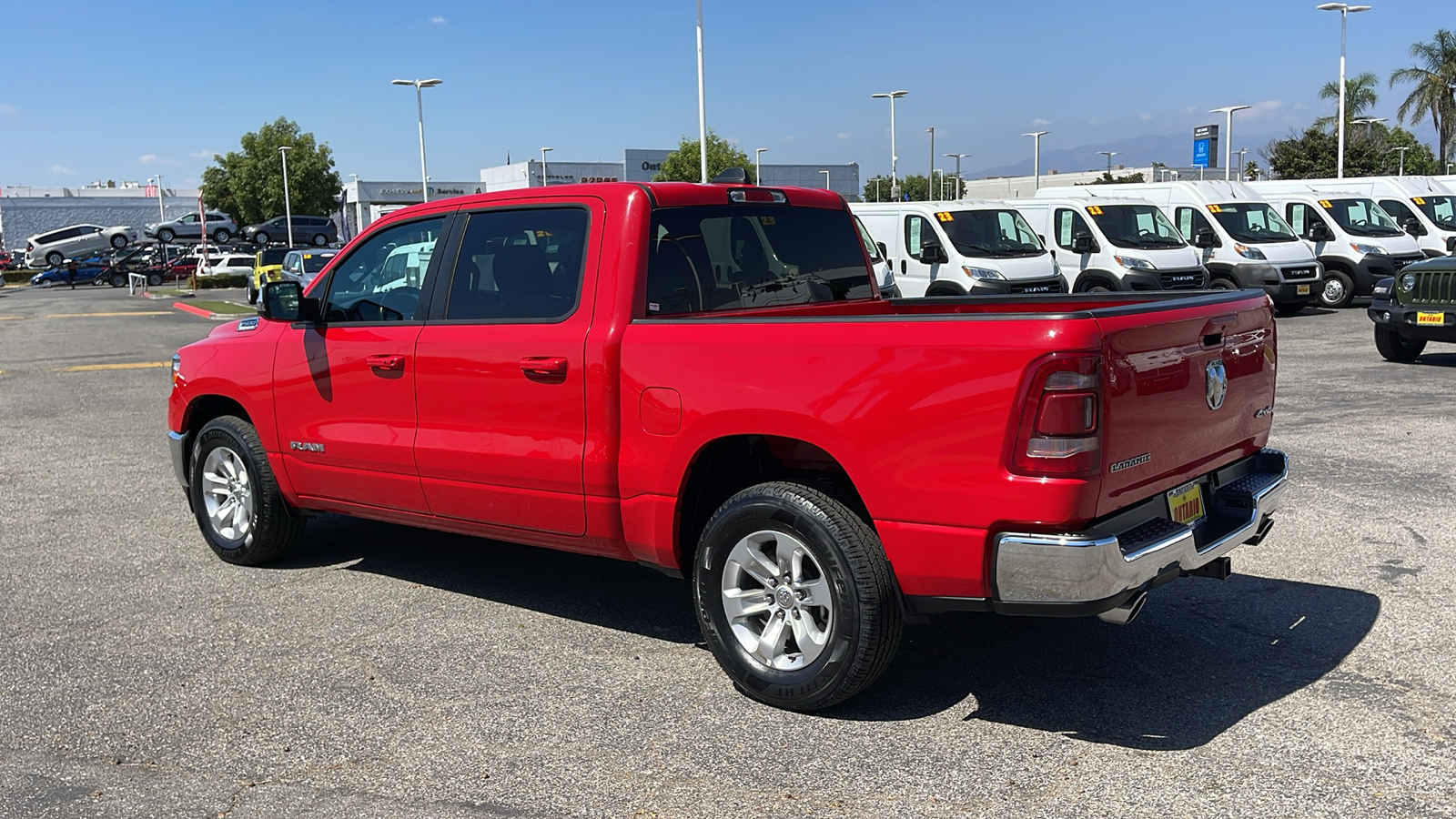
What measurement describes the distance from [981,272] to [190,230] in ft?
207

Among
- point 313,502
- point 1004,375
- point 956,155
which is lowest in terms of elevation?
point 313,502

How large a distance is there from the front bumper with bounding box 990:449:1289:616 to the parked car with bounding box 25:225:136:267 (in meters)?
72.6

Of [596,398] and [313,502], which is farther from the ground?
[596,398]

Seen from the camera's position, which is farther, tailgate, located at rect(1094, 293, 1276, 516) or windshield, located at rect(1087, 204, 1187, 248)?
windshield, located at rect(1087, 204, 1187, 248)

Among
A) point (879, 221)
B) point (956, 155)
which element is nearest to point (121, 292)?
point (879, 221)

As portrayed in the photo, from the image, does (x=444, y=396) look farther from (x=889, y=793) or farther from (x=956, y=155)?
(x=956, y=155)

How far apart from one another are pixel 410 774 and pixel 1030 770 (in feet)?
6.31

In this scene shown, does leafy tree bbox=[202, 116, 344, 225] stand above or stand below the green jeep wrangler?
above

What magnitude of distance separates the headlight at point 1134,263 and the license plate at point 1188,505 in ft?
52.1

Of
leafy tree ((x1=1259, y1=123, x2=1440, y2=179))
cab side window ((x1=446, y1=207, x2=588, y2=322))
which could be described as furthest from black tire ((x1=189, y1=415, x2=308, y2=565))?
leafy tree ((x1=1259, y1=123, x2=1440, y2=179))

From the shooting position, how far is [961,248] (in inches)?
730

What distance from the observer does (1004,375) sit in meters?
3.66

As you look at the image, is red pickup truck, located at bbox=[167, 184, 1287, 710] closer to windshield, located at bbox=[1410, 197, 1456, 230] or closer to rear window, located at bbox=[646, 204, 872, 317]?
rear window, located at bbox=[646, 204, 872, 317]

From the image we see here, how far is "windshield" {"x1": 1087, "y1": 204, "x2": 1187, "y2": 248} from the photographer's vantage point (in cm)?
1998
